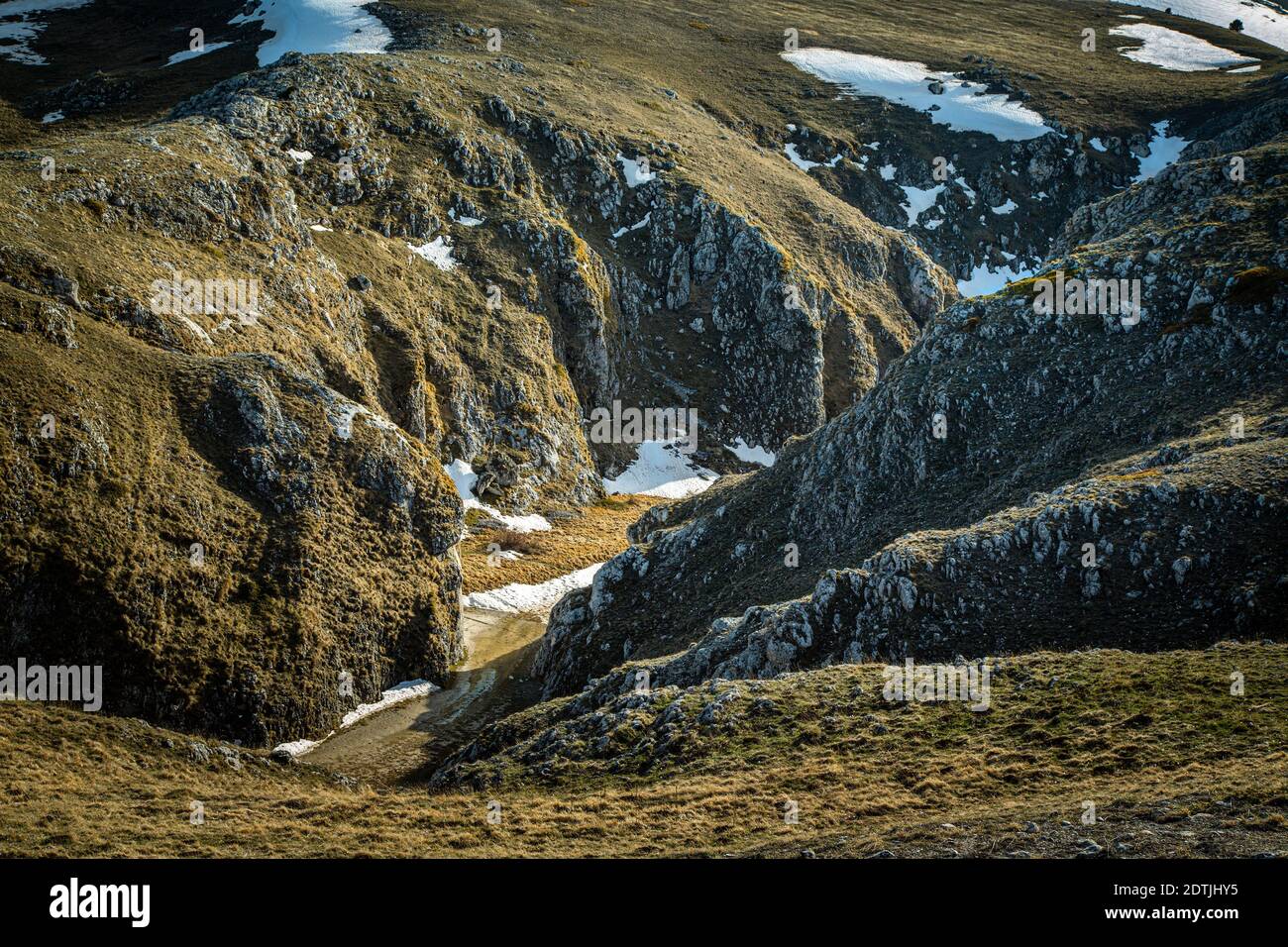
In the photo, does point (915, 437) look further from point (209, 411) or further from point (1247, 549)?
point (209, 411)

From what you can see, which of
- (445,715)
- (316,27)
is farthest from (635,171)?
(445,715)

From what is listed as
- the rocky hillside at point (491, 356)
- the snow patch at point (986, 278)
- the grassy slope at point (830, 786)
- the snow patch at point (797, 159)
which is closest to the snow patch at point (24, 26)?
the rocky hillside at point (491, 356)

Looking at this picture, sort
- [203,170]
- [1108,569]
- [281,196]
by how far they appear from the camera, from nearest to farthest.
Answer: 1. [1108,569]
2. [203,170]
3. [281,196]

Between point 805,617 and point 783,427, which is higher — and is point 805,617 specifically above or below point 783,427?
below

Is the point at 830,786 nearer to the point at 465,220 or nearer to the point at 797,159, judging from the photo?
the point at 465,220

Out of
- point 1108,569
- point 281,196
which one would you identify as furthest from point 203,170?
point 1108,569

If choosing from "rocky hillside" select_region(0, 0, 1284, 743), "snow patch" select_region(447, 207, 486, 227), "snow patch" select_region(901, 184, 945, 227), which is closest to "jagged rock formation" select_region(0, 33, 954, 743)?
"rocky hillside" select_region(0, 0, 1284, 743)

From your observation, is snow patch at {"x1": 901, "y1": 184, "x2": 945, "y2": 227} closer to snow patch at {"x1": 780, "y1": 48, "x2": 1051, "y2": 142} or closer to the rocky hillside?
the rocky hillside
